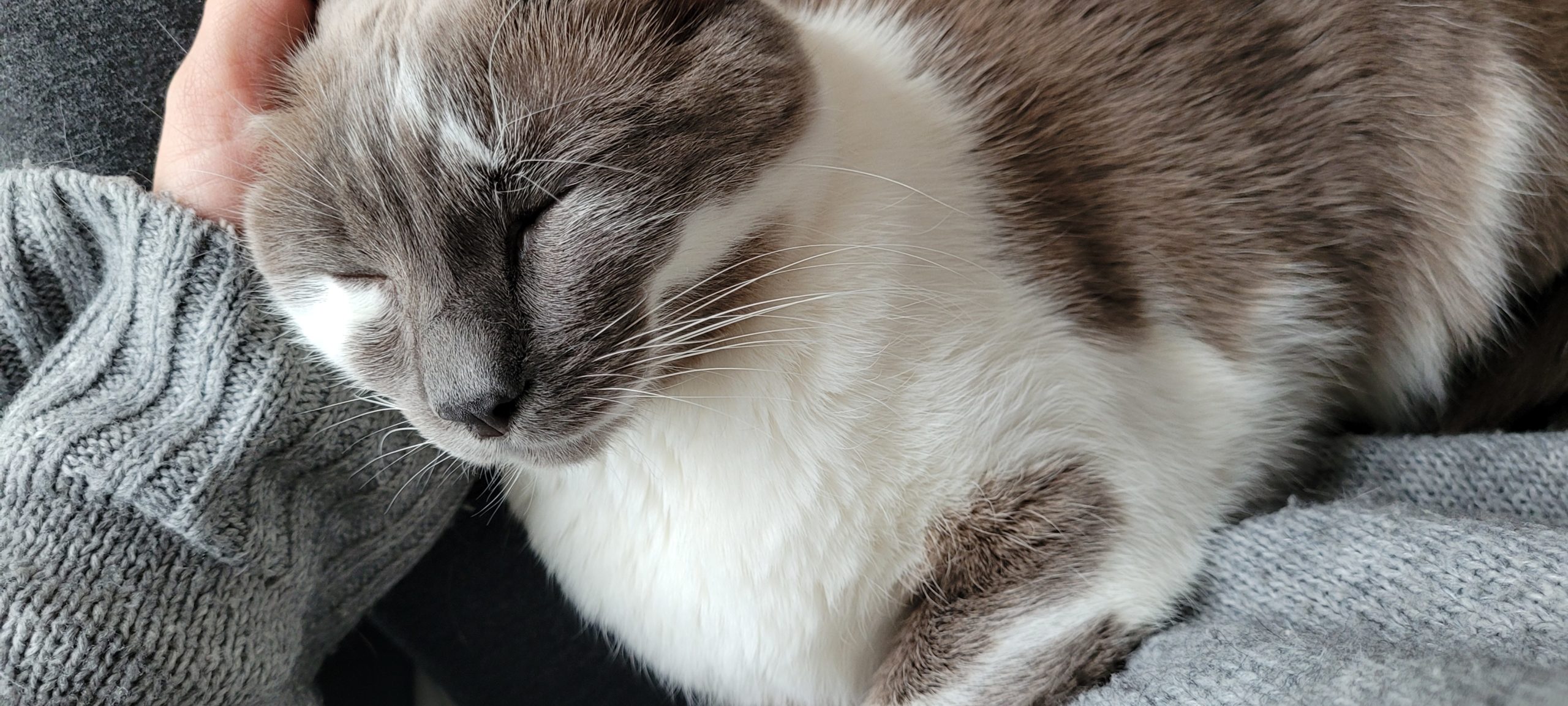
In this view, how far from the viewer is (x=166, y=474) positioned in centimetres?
85

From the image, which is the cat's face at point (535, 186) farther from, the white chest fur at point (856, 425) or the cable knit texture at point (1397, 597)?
the cable knit texture at point (1397, 597)

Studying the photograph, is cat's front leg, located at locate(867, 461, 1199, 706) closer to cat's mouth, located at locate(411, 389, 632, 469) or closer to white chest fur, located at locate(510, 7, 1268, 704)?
white chest fur, located at locate(510, 7, 1268, 704)

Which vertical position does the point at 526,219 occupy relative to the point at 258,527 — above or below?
above

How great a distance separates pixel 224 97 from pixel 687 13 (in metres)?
0.49

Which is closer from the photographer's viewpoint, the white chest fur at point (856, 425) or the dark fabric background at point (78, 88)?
the white chest fur at point (856, 425)

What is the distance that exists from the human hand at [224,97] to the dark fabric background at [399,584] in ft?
0.71

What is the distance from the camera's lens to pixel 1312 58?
100 cm

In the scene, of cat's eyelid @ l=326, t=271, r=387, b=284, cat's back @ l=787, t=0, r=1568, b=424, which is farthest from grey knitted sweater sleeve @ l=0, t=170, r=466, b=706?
cat's back @ l=787, t=0, r=1568, b=424

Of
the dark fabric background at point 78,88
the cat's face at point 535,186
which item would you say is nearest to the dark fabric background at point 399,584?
the dark fabric background at point 78,88

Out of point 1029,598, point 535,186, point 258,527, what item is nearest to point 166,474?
point 258,527

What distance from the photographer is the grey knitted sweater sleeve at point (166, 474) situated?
2.63 ft

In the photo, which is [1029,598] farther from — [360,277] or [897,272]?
[360,277]

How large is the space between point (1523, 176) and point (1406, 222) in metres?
0.13

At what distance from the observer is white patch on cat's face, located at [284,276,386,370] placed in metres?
0.87
